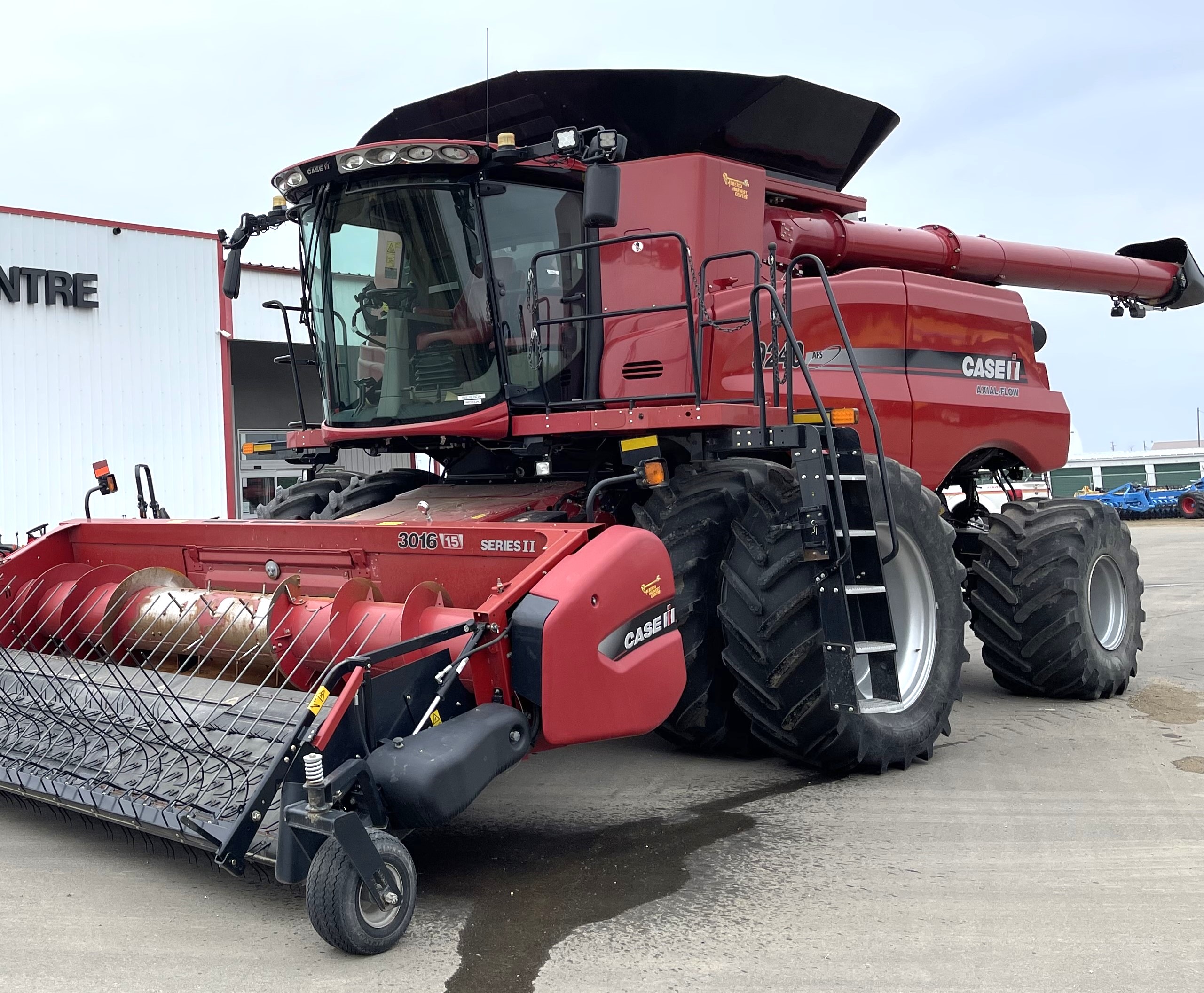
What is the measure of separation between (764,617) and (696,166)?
229 centimetres

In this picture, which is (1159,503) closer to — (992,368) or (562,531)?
(992,368)

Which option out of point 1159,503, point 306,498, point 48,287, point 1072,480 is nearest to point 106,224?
point 48,287

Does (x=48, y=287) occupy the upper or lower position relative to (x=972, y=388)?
upper

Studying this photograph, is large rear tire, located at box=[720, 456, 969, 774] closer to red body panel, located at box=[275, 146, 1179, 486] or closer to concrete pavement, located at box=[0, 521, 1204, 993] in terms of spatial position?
concrete pavement, located at box=[0, 521, 1204, 993]

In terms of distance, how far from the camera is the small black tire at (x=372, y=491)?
6.01 metres

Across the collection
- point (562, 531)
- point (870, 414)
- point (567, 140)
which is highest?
point (567, 140)

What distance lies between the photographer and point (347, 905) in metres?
2.90

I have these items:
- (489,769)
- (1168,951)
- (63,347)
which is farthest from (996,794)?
(63,347)

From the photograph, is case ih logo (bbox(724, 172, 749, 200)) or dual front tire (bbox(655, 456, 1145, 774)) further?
case ih logo (bbox(724, 172, 749, 200))

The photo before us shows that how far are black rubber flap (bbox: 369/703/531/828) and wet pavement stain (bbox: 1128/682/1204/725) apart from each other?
4140 millimetres

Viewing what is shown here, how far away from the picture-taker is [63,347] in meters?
14.2

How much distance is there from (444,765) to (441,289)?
2.59 m

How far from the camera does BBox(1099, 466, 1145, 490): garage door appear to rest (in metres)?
46.8

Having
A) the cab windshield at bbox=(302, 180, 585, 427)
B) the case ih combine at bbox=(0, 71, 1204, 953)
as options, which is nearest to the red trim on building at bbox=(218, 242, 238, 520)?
Answer: the case ih combine at bbox=(0, 71, 1204, 953)
